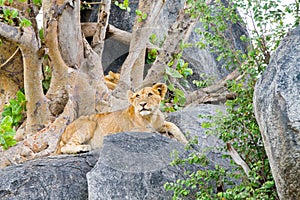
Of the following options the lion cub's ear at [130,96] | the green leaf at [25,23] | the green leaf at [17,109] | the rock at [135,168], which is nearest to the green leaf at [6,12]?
the green leaf at [25,23]

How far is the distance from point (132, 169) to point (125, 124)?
1.08 metres

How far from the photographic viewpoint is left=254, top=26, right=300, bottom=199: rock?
10.9ft

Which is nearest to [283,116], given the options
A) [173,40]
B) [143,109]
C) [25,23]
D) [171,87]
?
[143,109]

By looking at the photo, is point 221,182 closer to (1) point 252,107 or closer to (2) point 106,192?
(1) point 252,107

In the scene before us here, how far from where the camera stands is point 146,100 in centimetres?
582

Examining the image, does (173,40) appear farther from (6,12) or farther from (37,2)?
(6,12)

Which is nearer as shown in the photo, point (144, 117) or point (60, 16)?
point (144, 117)

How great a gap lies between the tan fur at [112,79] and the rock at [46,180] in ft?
6.18

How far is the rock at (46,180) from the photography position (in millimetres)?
4938

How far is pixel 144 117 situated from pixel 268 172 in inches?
83.5

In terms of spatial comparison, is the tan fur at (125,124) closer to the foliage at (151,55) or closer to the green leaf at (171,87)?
the green leaf at (171,87)

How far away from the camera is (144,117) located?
5805mm

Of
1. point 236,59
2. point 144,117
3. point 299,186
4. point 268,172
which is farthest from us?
point 144,117

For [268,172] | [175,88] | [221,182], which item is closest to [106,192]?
[221,182]
